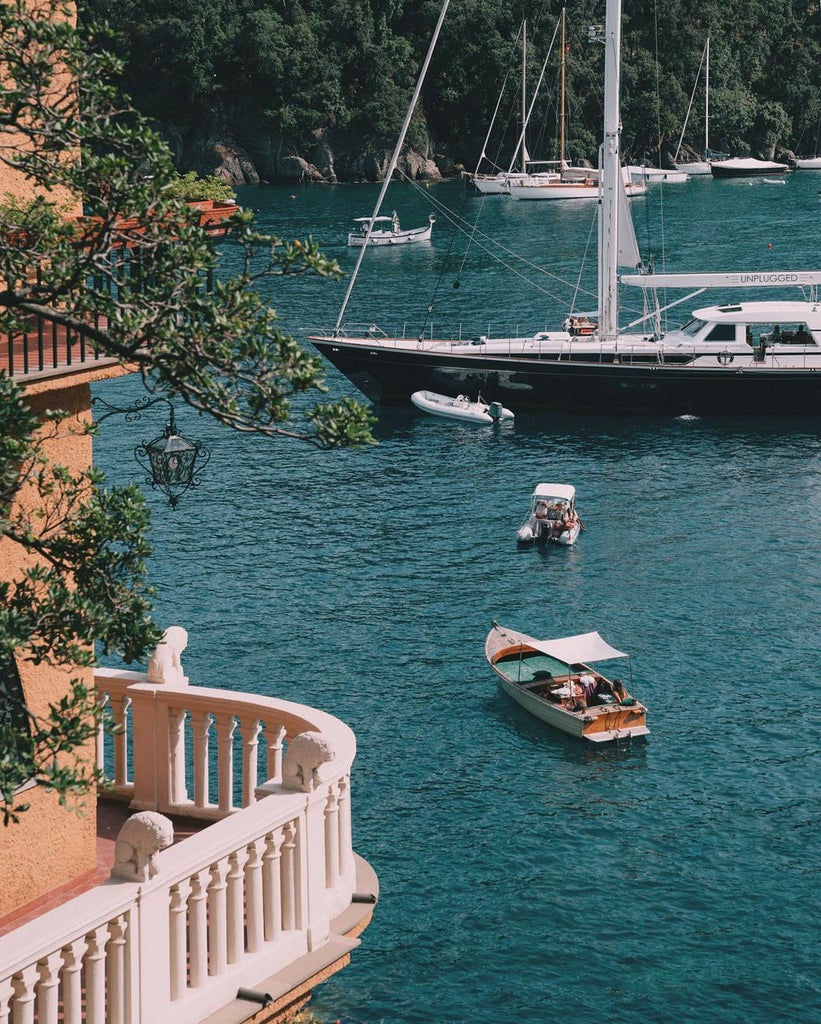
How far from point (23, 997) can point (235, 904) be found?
2.11 meters

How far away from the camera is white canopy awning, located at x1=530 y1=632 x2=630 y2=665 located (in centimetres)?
3531

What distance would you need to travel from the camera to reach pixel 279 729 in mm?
13797

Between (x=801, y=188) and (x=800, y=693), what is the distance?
128 m

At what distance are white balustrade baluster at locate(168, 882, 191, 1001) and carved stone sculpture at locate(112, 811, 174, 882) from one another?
15.1 inches

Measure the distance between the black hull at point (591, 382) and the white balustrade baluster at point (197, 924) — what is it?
170 ft

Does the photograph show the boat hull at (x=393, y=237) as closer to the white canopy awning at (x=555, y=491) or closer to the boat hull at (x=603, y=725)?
the white canopy awning at (x=555, y=491)

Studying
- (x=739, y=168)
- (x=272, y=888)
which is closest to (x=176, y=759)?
(x=272, y=888)

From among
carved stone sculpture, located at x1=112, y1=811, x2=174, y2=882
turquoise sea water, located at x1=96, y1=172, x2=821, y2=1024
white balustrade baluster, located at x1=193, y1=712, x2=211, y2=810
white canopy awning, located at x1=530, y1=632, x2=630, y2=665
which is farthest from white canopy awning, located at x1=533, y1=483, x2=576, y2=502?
carved stone sculpture, located at x1=112, y1=811, x2=174, y2=882

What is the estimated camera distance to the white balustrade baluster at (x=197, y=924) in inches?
441

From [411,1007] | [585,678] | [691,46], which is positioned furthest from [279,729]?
[691,46]

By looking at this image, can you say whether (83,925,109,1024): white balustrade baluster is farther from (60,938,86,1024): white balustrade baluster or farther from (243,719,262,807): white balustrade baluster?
(243,719,262,807): white balustrade baluster

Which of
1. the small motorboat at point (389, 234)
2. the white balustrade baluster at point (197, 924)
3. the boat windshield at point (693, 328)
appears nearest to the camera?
the white balustrade baluster at point (197, 924)

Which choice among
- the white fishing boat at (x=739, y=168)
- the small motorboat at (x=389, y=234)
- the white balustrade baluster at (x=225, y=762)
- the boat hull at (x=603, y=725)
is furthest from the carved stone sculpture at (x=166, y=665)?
the white fishing boat at (x=739, y=168)

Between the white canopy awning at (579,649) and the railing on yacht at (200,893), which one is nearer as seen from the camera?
the railing on yacht at (200,893)
